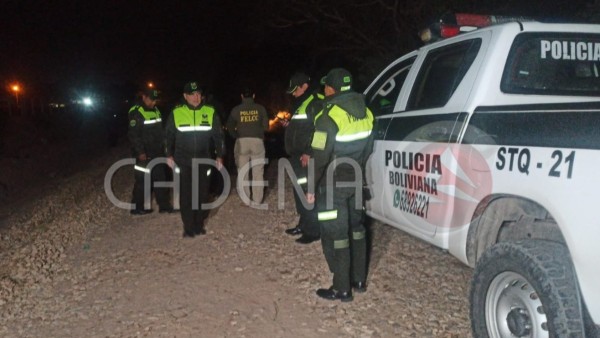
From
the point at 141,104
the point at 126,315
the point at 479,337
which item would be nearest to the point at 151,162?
the point at 141,104

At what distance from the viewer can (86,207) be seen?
9266 mm

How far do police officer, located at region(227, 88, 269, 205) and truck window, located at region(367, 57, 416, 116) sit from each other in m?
2.55

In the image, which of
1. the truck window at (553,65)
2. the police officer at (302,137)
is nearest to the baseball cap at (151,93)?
the police officer at (302,137)

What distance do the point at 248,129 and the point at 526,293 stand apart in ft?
17.7

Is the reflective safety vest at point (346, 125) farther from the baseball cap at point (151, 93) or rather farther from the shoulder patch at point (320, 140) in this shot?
the baseball cap at point (151, 93)

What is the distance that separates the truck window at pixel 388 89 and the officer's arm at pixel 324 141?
0.90 meters

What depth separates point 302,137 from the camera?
20.5ft

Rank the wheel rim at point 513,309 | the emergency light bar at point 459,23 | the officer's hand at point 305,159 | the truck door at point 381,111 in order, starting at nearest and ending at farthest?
the wheel rim at point 513,309, the emergency light bar at point 459,23, the truck door at point 381,111, the officer's hand at point 305,159

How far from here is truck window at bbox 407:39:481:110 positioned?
13.7 feet

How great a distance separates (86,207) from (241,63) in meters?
26.2

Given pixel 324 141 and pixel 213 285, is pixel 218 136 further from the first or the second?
pixel 324 141

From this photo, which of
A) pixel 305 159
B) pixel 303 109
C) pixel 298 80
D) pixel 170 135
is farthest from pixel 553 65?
pixel 170 135

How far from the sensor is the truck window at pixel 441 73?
13.7 ft

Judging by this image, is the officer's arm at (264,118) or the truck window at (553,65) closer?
the truck window at (553,65)
